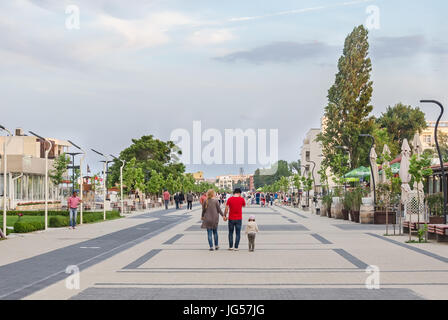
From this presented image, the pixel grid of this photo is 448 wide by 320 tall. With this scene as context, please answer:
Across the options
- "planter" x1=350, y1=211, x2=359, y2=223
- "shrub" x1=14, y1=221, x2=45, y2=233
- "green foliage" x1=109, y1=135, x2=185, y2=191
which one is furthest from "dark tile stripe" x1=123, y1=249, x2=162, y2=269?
"green foliage" x1=109, y1=135, x2=185, y2=191

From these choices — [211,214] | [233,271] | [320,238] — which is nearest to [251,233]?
[211,214]

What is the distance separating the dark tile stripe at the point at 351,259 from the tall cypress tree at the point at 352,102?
42.2 metres

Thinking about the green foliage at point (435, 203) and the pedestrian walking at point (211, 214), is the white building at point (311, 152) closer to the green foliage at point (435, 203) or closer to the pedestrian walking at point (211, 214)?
the green foliage at point (435, 203)

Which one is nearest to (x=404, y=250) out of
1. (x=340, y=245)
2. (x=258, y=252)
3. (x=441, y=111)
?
(x=340, y=245)

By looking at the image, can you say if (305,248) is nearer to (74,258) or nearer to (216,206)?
(216,206)

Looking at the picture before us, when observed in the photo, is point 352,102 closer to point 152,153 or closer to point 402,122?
point 402,122

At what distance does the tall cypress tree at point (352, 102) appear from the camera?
60062 mm

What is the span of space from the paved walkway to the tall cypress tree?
4015 centimetres

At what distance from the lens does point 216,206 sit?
17.9m

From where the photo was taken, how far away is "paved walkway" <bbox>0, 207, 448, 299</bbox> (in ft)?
33.2

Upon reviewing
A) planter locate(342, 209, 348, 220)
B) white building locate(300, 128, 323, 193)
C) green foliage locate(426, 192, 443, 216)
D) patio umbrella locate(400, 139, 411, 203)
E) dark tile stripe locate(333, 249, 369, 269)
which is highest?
white building locate(300, 128, 323, 193)

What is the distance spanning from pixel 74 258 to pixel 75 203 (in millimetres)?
13149

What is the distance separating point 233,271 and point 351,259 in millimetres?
3437

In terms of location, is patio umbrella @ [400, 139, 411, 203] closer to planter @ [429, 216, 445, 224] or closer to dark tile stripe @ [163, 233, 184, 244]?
planter @ [429, 216, 445, 224]
